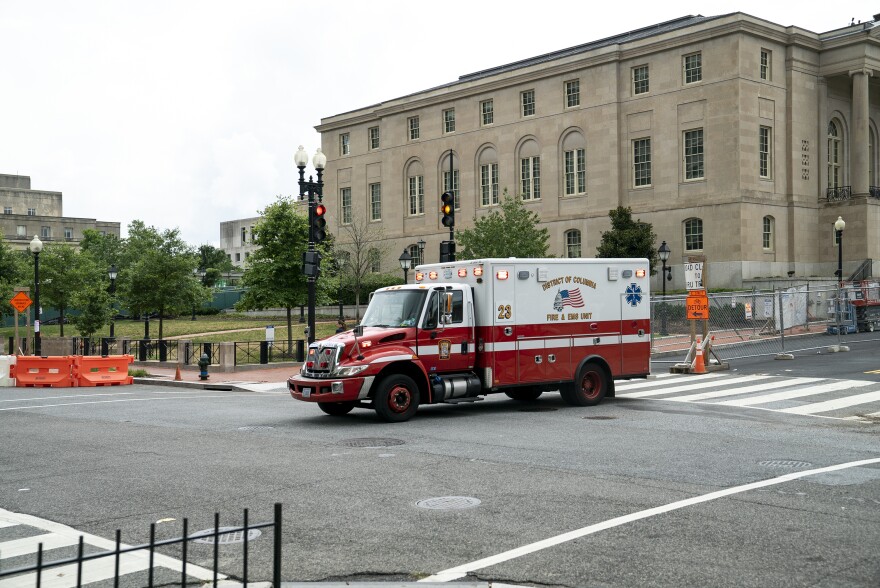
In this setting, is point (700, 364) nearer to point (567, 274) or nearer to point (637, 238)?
point (567, 274)

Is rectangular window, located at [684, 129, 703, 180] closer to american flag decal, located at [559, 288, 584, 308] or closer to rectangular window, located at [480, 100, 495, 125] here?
rectangular window, located at [480, 100, 495, 125]

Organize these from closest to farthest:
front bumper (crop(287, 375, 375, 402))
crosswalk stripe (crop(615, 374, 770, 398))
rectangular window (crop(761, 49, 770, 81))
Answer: front bumper (crop(287, 375, 375, 402)) → crosswalk stripe (crop(615, 374, 770, 398)) → rectangular window (crop(761, 49, 770, 81))

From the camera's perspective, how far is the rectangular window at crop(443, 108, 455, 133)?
219 feet

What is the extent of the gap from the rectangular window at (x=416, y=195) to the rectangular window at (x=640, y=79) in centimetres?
1856

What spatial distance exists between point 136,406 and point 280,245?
16.6 meters

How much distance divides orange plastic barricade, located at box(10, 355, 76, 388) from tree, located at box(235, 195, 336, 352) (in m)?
9.30

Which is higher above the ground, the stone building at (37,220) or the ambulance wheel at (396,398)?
the stone building at (37,220)

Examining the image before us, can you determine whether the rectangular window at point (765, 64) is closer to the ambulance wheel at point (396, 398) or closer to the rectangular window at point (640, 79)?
the rectangular window at point (640, 79)

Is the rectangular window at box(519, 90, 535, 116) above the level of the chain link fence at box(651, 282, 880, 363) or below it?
above

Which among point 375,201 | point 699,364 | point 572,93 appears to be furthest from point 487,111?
point 699,364

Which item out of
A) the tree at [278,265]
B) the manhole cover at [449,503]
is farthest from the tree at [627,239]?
the manhole cover at [449,503]

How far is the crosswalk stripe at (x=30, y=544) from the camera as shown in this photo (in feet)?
24.8

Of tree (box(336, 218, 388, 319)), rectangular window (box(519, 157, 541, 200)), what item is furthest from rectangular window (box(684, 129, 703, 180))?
tree (box(336, 218, 388, 319))

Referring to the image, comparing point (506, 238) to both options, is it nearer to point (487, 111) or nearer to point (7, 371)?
point (487, 111)
